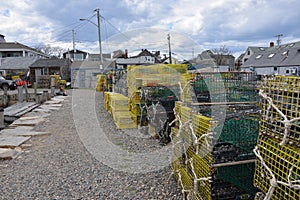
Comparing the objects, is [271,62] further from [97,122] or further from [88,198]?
[88,198]

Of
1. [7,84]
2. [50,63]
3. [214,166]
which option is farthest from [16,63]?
[214,166]

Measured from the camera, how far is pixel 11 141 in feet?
21.4

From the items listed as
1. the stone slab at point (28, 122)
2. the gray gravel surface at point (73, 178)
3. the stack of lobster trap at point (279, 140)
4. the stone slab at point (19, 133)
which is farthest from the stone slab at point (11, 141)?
the stack of lobster trap at point (279, 140)

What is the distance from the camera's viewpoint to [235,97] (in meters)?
4.90

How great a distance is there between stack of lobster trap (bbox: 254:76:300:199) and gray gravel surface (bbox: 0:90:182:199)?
6.38 ft

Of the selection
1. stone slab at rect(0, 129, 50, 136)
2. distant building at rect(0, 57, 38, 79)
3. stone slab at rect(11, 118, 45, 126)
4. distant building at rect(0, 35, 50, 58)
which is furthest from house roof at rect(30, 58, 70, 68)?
stone slab at rect(0, 129, 50, 136)

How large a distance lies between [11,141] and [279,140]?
6722 mm

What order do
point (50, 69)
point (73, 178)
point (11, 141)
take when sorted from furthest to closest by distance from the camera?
point (50, 69), point (11, 141), point (73, 178)

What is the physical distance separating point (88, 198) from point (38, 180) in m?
1.20

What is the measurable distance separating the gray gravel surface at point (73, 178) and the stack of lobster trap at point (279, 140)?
1944 millimetres

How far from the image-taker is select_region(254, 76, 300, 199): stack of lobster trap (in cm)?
158

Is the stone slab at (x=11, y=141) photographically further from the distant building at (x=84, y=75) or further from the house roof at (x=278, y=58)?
the house roof at (x=278, y=58)

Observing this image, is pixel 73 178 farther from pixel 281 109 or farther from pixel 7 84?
pixel 7 84

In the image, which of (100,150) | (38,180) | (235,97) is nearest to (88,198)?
(38,180)
